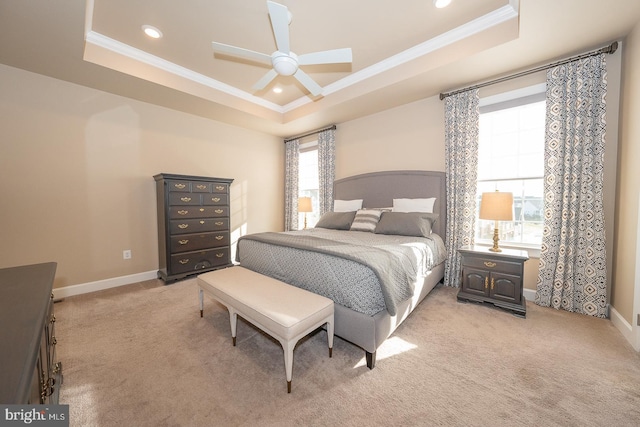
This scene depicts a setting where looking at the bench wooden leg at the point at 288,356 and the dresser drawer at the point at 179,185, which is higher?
the dresser drawer at the point at 179,185

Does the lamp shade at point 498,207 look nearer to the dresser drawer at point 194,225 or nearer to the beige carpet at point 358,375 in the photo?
the beige carpet at point 358,375

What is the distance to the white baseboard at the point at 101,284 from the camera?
2.97 meters

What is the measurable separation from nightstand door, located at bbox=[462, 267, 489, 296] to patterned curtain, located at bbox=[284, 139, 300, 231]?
10.8 ft

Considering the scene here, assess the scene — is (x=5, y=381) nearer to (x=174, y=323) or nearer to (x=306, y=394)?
(x=306, y=394)

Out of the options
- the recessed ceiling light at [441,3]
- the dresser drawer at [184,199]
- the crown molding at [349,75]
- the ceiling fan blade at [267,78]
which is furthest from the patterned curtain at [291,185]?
the recessed ceiling light at [441,3]

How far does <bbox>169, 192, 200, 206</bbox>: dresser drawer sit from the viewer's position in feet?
11.3

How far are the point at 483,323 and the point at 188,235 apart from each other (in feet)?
12.4

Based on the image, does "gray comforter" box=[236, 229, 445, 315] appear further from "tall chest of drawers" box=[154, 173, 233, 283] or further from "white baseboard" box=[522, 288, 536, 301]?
"tall chest of drawers" box=[154, 173, 233, 283]

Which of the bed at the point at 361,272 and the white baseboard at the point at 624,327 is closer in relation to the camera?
the bed at the point at 361,272

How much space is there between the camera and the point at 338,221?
3.70 meters

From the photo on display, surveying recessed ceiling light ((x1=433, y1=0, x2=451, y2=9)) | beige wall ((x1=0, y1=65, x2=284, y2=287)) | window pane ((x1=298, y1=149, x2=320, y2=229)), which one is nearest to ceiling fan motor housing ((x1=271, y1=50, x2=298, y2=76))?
recessed ceiling light ((x1=433, y1=0, x2=451, y2=9))

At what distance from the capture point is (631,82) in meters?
2.14

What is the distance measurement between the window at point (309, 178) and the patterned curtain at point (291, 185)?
99 mm

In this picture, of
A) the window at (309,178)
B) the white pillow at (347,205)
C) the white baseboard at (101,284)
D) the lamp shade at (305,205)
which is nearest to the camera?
the white baseboard at (101,284)
